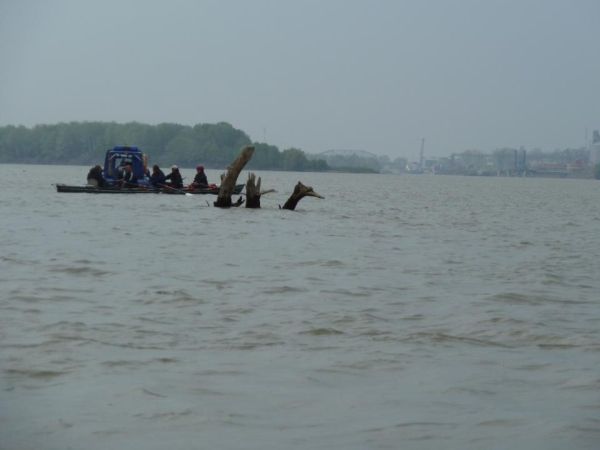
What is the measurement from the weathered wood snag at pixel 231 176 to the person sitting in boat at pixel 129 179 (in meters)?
4.88

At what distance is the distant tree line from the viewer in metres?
162

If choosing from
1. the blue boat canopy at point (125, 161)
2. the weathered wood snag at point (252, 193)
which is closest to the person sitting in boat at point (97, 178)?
the blue boat canopy at point (125, 161)

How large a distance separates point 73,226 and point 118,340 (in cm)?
1485

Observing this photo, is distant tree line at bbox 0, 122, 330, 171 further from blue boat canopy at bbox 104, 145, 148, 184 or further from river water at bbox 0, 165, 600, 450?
river water at bbox 0, 165, 600, 450

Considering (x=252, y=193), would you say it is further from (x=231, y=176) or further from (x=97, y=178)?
(x=97, y=178)

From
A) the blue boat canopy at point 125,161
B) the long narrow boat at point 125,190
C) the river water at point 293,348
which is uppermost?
the blue boat canopy at point 125,161

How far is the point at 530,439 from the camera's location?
6.50m

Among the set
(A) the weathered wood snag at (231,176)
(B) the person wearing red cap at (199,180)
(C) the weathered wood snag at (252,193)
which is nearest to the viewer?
(A) the weathered wood snag at (231,176)

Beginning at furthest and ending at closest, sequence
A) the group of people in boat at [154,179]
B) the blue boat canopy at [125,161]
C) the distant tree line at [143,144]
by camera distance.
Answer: the distant tree line at [143,144] < the blue boat canopy at [125,161] < the group of people in boat at [154,179]

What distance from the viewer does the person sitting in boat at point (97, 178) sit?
35.5 m

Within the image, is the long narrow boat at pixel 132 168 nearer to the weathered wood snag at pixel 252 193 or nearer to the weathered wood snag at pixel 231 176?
the weathered wood snag at pixel 231 176

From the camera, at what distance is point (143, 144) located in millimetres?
171500

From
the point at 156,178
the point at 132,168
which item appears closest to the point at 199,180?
the point at 156,178

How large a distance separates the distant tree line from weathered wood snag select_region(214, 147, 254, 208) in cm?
12664
